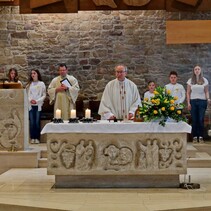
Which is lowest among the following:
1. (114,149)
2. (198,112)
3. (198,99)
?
(114,149)

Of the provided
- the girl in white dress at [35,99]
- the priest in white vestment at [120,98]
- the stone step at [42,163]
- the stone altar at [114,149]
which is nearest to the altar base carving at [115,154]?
the stone altar at [114,149]

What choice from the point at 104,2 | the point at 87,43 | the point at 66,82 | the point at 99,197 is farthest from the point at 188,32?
the point at 99,197

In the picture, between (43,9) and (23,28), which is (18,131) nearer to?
(43,9)

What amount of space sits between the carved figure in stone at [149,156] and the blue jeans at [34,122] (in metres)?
4.48

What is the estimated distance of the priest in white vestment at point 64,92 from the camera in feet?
33.1

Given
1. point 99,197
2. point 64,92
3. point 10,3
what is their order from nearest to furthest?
1. point 99,197
2. point 64,92
3. point 10,3

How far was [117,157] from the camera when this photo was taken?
6.59 m

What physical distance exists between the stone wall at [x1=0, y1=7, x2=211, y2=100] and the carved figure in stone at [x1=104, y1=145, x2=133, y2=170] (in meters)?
5.95

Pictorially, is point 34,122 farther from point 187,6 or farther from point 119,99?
point 187,6

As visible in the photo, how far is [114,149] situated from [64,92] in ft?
12.6

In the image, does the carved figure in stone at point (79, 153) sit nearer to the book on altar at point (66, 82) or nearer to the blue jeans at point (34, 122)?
the book on altar at point (66, 82)

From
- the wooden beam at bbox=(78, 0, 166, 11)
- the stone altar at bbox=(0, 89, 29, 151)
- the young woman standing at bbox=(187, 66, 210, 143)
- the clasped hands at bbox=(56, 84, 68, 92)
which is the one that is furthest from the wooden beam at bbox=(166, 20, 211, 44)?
the stone altar at bbox=(0, 89, 29, 151)

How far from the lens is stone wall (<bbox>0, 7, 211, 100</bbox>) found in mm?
12469

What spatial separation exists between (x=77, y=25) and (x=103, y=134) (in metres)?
6.38
